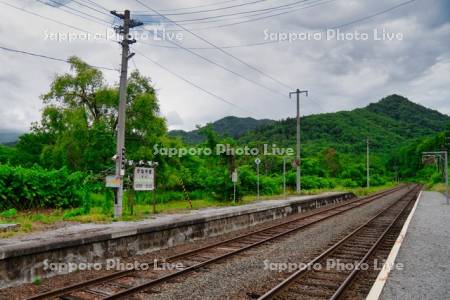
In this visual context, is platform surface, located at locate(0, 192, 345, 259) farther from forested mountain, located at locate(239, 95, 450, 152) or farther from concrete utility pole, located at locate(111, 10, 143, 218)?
forested mountain, located at locate(239, 95, 450, 152)

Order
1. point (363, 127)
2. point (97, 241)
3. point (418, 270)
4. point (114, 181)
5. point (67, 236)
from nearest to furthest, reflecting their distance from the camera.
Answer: point (418, 270) → point (97, 241) → point (67, 236) → point (114, 181) → point (363, 127)

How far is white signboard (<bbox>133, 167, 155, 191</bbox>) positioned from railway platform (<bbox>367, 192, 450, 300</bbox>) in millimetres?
9178

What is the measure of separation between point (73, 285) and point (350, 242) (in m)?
8.67

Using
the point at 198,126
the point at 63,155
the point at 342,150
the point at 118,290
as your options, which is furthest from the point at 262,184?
the point at 342,150

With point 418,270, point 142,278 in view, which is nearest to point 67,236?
point 142,278

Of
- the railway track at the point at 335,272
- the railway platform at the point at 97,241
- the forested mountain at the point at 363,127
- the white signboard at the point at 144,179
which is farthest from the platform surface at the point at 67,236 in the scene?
the forested mountain at the point at 363,127

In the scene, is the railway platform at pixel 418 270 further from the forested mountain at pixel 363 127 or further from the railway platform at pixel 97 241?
the forested mountain at pixel 363 127

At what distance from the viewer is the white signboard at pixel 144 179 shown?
15102 mm

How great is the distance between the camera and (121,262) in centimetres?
958

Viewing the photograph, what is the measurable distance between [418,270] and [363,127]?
113429mm

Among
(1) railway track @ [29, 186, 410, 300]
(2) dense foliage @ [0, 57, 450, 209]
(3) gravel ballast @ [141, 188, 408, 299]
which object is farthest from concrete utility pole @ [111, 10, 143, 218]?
(3) gravel ballast @ [141, 188, 408, 299]

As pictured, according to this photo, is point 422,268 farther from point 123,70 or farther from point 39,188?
point 39,188

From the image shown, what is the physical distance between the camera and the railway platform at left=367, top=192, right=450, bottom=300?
682 cm

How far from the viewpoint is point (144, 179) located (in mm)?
15461
